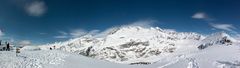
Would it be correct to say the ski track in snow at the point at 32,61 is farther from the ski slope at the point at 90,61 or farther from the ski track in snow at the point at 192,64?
the ski track in snow at the point at 192,64

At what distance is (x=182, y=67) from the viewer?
115ft

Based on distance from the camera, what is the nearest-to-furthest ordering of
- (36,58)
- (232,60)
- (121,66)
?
(232,60) < (36,58) < (121,66)

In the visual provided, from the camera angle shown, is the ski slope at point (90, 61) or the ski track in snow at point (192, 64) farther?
the ski track in snow at point (192, 64)

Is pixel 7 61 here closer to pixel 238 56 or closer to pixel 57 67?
pixel 57 67

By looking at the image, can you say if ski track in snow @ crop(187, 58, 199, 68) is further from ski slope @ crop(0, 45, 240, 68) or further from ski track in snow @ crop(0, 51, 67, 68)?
ski track in snow @ crop(0, 51, 67, 68)

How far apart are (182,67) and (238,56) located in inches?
210

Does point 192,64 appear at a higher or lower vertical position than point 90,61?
lower

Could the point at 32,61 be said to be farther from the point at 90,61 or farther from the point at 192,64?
the point at 192,64

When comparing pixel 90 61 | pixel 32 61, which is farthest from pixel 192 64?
pixel 32 61

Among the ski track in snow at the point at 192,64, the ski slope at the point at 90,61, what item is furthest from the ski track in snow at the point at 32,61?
the ski track in snow at the point at 192,64

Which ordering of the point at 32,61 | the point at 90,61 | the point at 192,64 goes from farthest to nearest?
the point at 90,61 < the point at 192,64 < the point at 32,61

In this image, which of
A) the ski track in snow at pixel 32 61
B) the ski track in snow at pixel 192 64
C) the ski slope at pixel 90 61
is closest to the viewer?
the ski slope at pixel 90 61

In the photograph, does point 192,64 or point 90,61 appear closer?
point 192,64

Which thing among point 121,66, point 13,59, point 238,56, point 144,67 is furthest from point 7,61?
point 238,56
